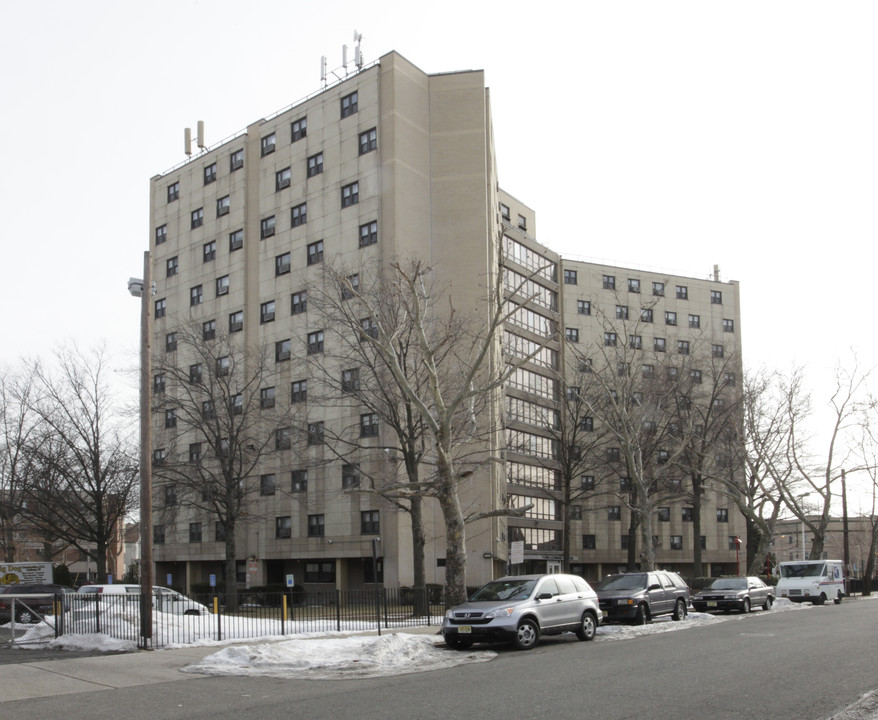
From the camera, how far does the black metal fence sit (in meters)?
19.7

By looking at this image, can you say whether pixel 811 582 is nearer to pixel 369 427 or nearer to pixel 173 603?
pixel 369 427

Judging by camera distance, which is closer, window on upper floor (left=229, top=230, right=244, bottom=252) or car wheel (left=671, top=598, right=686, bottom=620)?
car wheel (left=671, top=598, right=686, bottom=620)

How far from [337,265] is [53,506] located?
19787mm

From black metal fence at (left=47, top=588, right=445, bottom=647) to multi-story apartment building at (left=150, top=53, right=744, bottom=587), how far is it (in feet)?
53.7

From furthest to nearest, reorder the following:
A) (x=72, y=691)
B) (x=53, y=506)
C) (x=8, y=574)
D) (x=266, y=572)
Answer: (x=266, y=572), (x=53, y=506), (x=8, y=574), (x=72, y=691)

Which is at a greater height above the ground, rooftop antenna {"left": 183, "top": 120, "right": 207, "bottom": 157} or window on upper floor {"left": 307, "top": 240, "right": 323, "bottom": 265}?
rooftop antenna {"left": 183, "top": 120, "right": 207, "bottom": 157}

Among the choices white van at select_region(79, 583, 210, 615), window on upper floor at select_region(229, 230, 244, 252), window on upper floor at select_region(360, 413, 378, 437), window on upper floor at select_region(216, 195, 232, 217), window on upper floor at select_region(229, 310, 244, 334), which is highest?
window on upper floor at select_region(216, 195, 232, 217)

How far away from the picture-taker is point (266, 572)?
2135 inches

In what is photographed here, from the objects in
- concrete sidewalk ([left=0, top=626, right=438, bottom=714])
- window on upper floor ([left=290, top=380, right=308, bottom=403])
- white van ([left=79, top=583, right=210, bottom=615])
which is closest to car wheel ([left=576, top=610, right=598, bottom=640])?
concrete sidewalk ([left=0, top=626, right=438, bottom=714])

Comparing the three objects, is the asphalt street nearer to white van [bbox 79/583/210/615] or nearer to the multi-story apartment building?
white van [bbox 79/583/210/615]

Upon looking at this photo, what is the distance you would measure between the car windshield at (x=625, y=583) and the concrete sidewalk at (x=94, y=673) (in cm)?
1160

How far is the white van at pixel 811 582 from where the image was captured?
3600cm

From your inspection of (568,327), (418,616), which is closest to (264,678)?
(418,616)

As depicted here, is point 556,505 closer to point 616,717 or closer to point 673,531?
point 673,531
